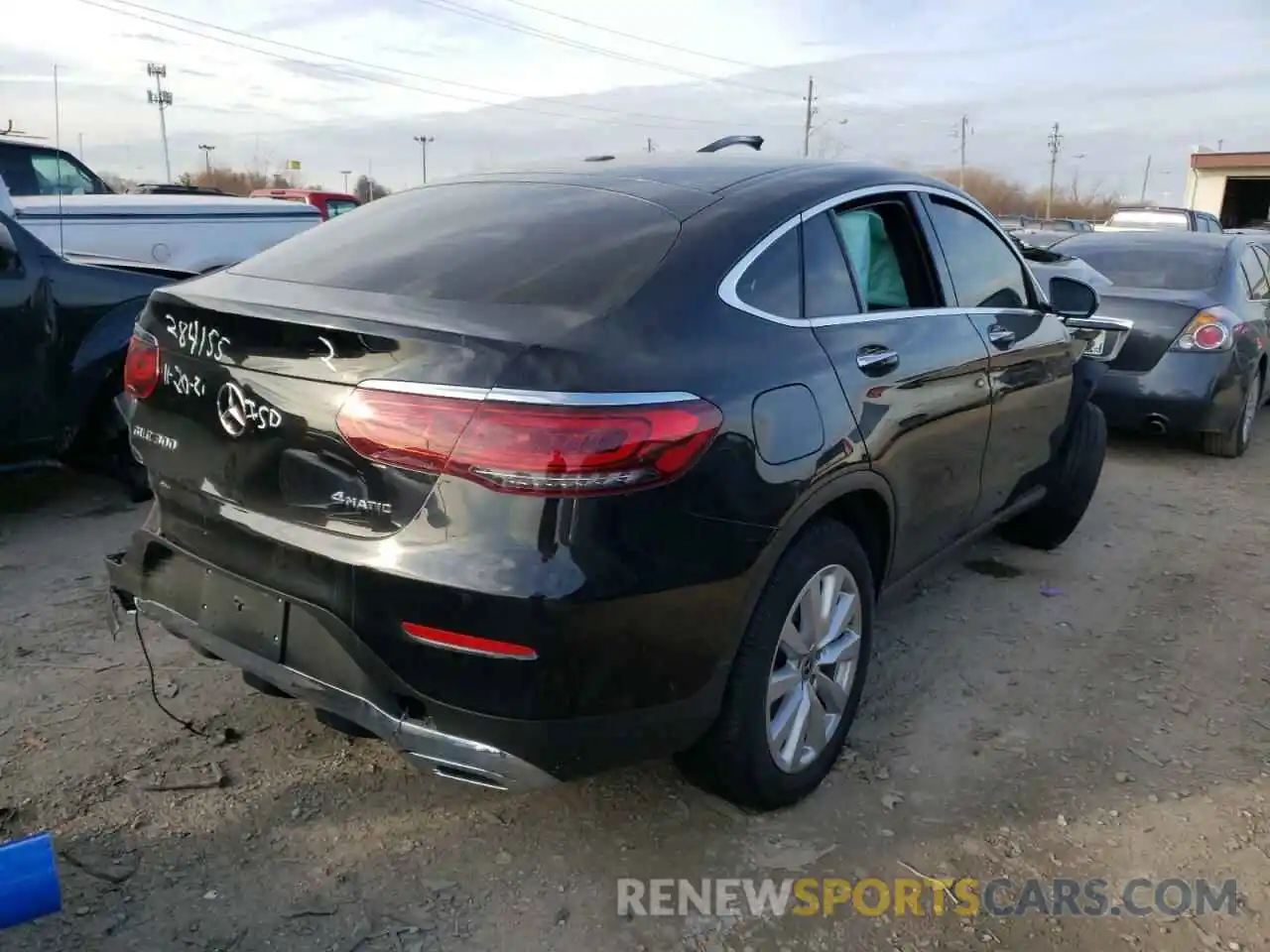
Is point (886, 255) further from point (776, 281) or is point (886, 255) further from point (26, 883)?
point (26, 883)

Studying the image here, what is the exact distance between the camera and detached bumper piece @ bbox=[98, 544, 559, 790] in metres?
2.15

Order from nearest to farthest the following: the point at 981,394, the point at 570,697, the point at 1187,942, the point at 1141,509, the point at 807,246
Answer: the point at 570,697
the point at 1187,942
the point at 807,246
the point at 981,394
the point at 1141,509

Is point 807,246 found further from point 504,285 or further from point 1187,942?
point 1187,942

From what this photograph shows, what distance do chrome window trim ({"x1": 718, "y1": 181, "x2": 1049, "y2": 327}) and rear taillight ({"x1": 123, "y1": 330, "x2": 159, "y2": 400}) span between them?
4.71ft

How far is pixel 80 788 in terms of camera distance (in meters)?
2.75

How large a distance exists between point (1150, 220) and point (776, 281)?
1833cm

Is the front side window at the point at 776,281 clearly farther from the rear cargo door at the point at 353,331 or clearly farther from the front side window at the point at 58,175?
the front side window at the point at 58,175

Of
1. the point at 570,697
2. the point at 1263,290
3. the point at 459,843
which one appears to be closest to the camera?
the point at 570,697

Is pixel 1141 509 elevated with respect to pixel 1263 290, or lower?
lower

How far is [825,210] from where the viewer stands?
2.90 meters

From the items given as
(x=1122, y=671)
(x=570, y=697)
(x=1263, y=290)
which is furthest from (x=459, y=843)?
(x=1263, y=290)

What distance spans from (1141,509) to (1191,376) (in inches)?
59.2

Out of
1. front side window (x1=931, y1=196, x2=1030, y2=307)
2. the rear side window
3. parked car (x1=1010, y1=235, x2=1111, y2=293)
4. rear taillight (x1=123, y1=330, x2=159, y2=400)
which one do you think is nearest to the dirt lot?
rear taillight (x1=123, y1=330, x2=159, y2=400)

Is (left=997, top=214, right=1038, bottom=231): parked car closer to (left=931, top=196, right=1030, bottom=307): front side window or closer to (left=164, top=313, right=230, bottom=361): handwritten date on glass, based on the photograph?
(left=931, top=196, right=1030, bottom=307): front side window
